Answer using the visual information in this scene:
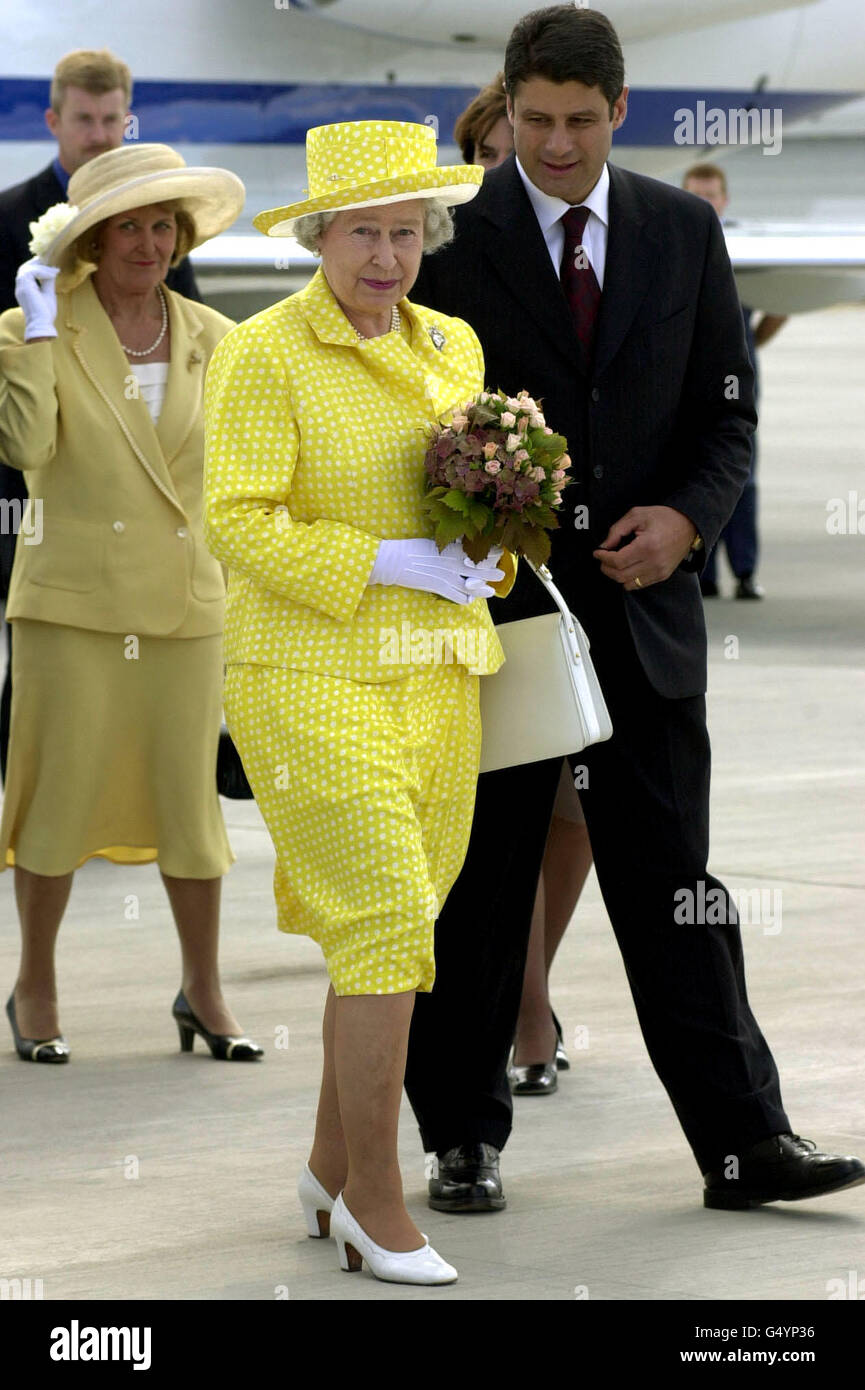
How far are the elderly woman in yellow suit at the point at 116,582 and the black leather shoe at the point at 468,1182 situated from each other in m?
1.12

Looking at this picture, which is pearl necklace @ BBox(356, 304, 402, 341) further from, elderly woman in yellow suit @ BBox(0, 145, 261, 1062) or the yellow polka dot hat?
elderly woman in yellow suit @ BBox(0, 145, 261, 1062)

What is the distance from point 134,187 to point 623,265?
1.40m

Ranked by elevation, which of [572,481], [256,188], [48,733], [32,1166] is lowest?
[32,1166]

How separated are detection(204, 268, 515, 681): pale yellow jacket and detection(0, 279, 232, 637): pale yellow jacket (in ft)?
4.56

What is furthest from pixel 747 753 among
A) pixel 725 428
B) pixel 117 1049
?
pixel 725 428

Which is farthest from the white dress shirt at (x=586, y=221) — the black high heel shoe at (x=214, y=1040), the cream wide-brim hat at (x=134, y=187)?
the black high heel shoe at (x=214, y=1040)

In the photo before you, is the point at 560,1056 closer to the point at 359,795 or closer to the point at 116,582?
the point at 116,582

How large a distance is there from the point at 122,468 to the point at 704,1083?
1933 millimetres

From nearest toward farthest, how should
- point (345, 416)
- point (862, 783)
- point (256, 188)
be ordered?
point (345, 416) → point (862, 783) → point (256, 188)

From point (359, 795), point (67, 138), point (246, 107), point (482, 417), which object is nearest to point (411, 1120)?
point (359, 795)

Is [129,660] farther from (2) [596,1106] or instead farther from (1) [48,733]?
(2) [596,1106]
